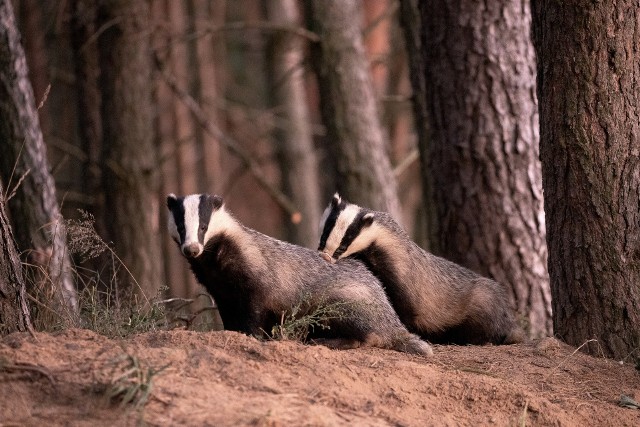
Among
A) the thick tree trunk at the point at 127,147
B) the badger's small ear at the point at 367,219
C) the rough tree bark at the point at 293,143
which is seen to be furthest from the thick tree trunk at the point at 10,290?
the rough tree bark at the point at 293,143

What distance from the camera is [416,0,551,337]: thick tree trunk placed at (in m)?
7.54

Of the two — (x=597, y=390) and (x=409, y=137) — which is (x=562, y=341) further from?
(x=409, y=137)

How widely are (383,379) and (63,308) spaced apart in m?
1.74

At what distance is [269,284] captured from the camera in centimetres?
564

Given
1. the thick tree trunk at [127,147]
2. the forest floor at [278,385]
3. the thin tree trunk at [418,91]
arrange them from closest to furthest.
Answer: the forest floor at [278,385] → the thin tree trunk at [418,91] → the thick tree trunk at [127,147]

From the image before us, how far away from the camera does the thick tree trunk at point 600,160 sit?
562 cm

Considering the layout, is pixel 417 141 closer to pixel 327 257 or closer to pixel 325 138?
pixel 325 138

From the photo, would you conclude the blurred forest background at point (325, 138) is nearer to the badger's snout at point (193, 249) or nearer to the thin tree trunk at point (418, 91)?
the thin tree trunk at point (418, 91)

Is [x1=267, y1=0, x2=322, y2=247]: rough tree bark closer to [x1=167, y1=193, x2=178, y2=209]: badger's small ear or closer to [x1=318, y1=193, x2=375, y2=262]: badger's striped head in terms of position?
[x1=318, y1=193, x2=375, y2=262]: badger's striped head

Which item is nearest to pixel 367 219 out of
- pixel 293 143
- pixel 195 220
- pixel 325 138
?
pixel 195 220

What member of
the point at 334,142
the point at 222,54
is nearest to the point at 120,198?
the point at 334,142

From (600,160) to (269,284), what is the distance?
1.97 m

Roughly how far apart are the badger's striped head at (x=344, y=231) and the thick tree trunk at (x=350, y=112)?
10.5 feet

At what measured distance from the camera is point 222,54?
20.0 meters
